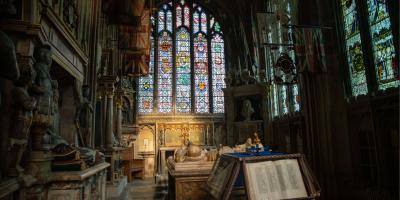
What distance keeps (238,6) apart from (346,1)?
29.2 feet

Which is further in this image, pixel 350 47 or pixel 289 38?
pixel 289 38

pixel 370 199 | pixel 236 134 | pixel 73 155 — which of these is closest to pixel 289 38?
pixel 370 199

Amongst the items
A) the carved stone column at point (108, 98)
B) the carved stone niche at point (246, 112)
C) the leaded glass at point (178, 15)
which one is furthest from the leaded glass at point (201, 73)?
the carved stone column at point (108, 98)

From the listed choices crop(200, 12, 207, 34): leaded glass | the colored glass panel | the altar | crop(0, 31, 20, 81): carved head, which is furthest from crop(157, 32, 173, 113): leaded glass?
crop(0, 31, 20, 81): carved head

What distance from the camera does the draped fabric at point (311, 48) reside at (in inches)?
284

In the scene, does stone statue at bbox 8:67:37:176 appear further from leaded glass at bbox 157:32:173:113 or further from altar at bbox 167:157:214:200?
leaded glass at bbox 157:32:173:113

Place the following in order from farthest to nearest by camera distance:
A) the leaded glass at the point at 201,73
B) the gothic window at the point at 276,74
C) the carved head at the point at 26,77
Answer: the leaded glass at the point at 201,73 < the gothic window at the point at 276,74 < the carved head at the point at 26,77

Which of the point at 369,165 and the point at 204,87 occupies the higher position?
the point at 204,87

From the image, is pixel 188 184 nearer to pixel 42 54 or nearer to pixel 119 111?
pixel 42 54

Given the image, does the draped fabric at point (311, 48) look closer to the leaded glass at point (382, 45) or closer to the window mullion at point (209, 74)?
the leaded glass at point (382, 45)

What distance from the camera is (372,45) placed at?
21.7ft

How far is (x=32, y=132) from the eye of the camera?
9.98 feet

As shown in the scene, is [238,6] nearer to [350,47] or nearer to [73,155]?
[350,47]

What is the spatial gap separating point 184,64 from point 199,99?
2.42 m
